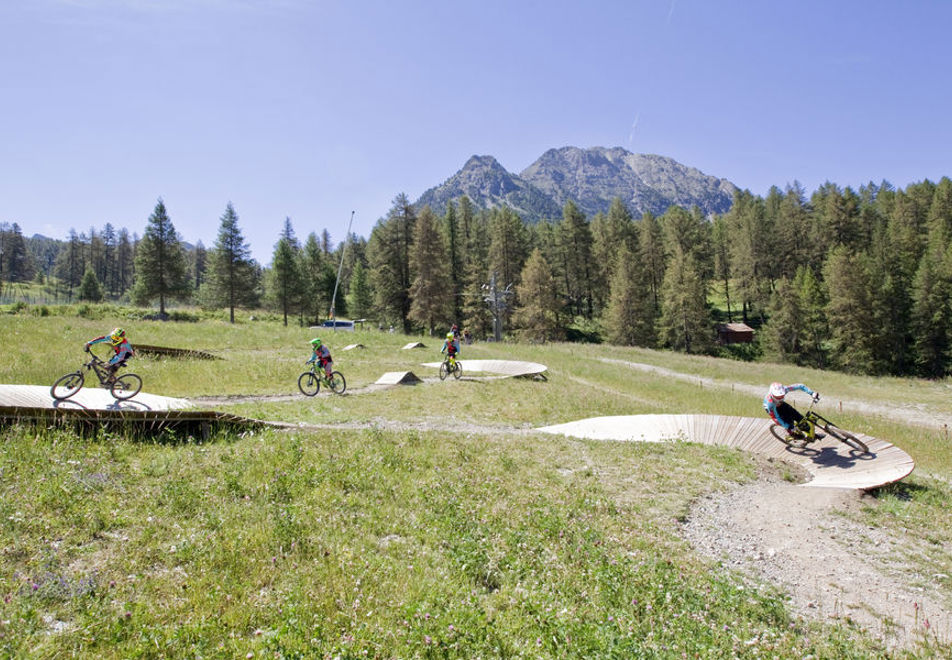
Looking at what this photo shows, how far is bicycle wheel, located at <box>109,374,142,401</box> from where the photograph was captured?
13633mm

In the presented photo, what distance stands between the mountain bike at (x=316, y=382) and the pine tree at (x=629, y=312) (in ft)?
161

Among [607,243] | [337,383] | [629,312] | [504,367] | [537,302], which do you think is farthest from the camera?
[607,243]

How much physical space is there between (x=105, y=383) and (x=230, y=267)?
47800mm

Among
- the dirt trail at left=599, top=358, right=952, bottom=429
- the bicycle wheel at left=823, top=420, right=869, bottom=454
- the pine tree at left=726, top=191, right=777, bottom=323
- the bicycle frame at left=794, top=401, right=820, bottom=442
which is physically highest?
the pine tree at left=726, top=191, right=777, bottom=323

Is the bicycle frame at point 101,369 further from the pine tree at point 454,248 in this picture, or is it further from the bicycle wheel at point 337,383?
the pine tree at point 454,248

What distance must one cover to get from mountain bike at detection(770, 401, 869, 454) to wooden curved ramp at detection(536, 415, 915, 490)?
17 cm

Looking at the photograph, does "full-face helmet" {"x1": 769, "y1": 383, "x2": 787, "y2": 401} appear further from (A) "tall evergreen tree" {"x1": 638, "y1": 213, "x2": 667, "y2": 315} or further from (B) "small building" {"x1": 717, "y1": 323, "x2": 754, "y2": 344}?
(A) "tall evergreen tree" {"x1": 638, "y1": 213, "x2": 667, "y2": 315}

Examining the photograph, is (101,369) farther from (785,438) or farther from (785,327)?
(785,327)

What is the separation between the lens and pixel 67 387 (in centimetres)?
1217

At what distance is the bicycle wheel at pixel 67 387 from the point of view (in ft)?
39.1

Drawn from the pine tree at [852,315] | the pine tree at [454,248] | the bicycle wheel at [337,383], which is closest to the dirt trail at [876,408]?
the bicycle wheel at [337,383]

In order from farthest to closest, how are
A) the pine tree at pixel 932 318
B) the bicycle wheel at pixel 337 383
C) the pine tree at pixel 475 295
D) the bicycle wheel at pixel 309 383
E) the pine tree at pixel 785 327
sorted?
1. the pine tree at pixel 475 295
2. the pine tree at pixel 785 327
3. the pine tree at pixel 932 318
4. the bicycle wheel at pixel 337 383
5. the bicycle wheel at pixel 309 383

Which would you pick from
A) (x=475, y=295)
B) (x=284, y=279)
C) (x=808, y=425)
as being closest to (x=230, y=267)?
(x=284, y=279)

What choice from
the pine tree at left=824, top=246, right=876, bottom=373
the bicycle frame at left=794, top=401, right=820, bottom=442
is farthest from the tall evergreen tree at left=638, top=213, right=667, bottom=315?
the bicycle frame at left=794, top=401, right=820, bottom=442
